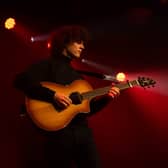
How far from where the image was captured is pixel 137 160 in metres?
3.21

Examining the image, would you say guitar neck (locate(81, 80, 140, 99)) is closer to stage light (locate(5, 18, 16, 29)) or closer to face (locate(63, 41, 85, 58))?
face (locate(63, 41, 85, 58))

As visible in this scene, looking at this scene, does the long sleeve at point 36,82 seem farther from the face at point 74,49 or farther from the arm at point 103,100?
the arm at point 103,100

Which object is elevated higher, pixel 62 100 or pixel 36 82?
pixel 36 82

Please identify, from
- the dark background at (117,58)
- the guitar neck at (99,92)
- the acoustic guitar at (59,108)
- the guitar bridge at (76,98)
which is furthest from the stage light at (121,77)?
the guitar bridge at (76,98)

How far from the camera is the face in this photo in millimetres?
2447

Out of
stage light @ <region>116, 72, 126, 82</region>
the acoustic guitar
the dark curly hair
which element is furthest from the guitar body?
stage light @ <region>116, 72, 126, 82</region>

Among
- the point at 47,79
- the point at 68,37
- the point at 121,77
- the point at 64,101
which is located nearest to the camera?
the point at 64,101

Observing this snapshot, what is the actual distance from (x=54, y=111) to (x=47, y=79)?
22cm

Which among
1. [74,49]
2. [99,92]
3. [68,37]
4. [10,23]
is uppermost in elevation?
[10,23]

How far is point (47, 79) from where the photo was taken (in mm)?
2379

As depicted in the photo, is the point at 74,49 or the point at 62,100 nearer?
the point at 62,100

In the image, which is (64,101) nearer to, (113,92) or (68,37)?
(113,92)

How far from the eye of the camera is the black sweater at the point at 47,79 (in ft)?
7.51

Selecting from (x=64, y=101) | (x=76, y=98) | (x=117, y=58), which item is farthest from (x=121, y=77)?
(x=64, y=101)
